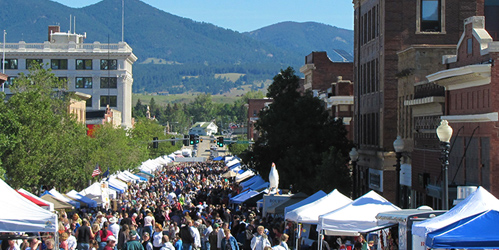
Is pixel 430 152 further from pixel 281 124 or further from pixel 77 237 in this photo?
pixel 77 237

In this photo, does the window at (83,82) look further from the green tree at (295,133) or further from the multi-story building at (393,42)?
the multi-story building at (393,42)

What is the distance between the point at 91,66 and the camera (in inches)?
4980

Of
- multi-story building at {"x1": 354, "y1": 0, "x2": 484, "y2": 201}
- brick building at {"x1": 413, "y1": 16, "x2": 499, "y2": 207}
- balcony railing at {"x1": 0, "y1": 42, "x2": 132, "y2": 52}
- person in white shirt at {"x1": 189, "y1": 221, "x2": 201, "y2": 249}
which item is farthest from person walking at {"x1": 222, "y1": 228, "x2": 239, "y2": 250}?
balcony railing at {"x1": 0, "y1": 42, "x2": 132, "y2": 52}

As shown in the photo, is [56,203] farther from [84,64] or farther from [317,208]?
[84,64]

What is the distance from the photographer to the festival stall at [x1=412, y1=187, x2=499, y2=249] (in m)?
13.6

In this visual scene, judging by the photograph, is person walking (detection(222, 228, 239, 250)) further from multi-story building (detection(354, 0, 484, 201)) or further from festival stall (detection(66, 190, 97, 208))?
multi-story building (detection(354, 0, 484, 201))

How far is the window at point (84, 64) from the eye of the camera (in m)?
126

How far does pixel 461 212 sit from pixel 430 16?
26335 mm

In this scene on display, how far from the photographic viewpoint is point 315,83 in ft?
223

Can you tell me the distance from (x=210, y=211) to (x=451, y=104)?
11669mm

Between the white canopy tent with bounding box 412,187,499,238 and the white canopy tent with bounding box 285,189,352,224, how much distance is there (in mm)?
8783

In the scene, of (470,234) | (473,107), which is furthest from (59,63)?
(470,234)

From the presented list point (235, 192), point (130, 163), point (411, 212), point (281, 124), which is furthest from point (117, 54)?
point (411, 212)

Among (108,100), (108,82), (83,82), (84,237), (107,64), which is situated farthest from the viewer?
(107,64)
